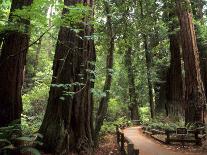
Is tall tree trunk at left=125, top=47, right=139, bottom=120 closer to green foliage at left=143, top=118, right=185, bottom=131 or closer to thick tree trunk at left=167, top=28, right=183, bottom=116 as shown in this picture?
thick tree trunk at left=167, top=28, right=183, bottom=116

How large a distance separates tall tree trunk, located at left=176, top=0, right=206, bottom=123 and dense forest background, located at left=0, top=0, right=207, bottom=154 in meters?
0.05

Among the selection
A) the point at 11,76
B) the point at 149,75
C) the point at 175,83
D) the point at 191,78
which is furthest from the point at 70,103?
the point at 149,75

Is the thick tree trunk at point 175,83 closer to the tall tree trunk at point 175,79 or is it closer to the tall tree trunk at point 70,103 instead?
the tall tree trunk at point 175,79

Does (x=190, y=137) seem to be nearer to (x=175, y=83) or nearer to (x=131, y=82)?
(x=175, y=83)

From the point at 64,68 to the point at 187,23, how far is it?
9299 mm

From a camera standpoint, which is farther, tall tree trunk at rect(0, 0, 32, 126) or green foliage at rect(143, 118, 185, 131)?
green foliage at rect(143, 118, 185, 131)

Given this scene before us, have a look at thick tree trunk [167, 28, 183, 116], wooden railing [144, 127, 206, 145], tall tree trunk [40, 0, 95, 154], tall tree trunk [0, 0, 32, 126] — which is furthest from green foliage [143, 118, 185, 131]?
tall tree trunk [0, 0, 32, 126]

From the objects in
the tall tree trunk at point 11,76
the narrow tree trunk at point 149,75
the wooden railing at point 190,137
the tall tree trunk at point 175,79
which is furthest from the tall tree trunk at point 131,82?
the tall tree trunk at point 11,76

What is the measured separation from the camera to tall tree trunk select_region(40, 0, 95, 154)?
10398 mm

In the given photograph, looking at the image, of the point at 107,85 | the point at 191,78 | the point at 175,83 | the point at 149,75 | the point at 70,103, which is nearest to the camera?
the point at 70,103

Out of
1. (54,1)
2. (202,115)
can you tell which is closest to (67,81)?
(54,1)

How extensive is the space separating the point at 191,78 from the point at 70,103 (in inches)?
331

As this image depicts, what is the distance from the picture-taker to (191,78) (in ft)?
55.7

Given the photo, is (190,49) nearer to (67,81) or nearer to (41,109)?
(67,81)
